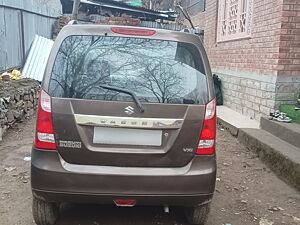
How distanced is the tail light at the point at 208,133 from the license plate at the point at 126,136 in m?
0.37

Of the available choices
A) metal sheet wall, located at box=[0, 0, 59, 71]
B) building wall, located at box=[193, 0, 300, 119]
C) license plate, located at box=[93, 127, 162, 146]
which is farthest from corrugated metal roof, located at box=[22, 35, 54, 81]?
license plate, located at box=[93, 127, 162, 146]

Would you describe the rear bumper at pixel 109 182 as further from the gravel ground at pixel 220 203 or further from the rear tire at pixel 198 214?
the gravel ground at pixel 220 203

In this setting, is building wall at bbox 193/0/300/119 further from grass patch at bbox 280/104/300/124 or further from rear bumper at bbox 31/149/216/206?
rear bumper at bbox 31/149/216/206

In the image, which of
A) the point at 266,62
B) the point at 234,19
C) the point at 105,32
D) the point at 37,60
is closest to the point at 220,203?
the point at 105,32

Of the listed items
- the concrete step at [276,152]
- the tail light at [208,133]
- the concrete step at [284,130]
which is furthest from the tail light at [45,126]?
the concrete step at [284,130]

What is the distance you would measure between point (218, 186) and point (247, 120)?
3.07m

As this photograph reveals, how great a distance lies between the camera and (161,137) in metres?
2.67

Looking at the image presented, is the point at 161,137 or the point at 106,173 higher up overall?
the point at 161,137

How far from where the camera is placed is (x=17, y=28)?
9945 millimetres

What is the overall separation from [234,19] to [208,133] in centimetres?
640

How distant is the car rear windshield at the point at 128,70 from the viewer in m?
2.68

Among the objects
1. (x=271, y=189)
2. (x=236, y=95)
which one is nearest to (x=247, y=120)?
(x=236, y=95)

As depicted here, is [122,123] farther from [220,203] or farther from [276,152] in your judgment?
[276,152]

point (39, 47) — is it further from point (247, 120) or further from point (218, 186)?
point (218, 186)
